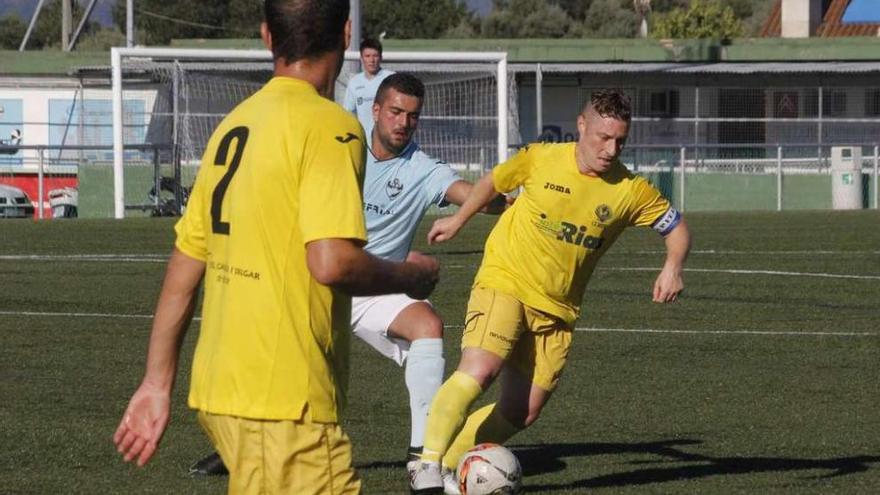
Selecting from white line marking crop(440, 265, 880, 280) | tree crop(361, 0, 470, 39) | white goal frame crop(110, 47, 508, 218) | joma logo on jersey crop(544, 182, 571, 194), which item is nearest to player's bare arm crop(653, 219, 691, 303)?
joma logo on jersey crop(544, 182, 571, 194)

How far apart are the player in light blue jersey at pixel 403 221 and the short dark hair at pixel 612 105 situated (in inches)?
28.0

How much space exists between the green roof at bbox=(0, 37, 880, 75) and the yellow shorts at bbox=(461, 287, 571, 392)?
34.4m

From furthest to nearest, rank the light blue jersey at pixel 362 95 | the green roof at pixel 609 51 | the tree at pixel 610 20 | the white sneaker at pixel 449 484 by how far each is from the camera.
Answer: the tree at pixel 610 20, the green roof at pixel 609 51, the light blue jersey at pixel 362 95, the white sneaker at pixel 449 484

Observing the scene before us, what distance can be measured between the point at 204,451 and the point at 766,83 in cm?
3564

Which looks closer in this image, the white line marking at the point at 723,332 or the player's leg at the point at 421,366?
the player's leg at the point at 421,366

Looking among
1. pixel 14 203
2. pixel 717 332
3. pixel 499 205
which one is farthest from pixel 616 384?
pixel 14 203

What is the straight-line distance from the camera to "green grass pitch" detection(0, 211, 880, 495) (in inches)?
306

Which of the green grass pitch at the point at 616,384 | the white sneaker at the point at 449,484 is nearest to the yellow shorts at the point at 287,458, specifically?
the white sneaker at the point at 449,484

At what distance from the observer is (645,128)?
130 ft

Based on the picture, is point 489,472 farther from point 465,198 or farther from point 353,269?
point 353,269

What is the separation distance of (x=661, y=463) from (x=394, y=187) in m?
1.86

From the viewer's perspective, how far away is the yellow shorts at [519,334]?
7.22 meters

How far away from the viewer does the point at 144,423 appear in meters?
4.20

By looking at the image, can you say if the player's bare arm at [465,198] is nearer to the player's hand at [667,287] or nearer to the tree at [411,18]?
the player's hand at [667,287]
